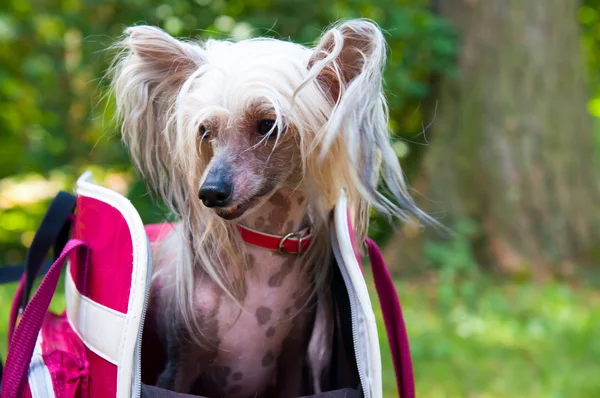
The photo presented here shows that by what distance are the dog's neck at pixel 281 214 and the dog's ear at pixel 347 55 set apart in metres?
0.27

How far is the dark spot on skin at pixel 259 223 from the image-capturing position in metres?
1.71

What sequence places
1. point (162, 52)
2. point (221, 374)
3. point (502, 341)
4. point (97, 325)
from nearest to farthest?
point (97, 325)
point (162, 52)
point (221, 374)
point (502, 341)

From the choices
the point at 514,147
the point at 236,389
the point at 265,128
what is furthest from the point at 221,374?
the point at 514,147

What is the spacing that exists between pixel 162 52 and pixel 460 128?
3.16 meters

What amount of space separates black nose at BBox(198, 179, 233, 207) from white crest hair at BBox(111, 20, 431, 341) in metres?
0.16

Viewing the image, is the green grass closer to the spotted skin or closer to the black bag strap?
the spotted skin

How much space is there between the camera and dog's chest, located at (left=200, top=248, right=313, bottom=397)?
67.8 inches

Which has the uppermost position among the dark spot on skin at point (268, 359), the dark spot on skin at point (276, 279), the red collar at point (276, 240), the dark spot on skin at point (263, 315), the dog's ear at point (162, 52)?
the dog's ear at point (162, 52)

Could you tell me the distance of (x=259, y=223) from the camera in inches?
67.7

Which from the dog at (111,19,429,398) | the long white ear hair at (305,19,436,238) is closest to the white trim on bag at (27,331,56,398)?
the dog at (111,19,429,398)

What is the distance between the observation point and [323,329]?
1765 mm

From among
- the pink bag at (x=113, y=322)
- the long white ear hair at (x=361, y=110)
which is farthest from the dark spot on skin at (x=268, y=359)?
the long white ear hair at (x=361, y=110)

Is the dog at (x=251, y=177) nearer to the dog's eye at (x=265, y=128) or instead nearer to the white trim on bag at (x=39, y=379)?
the dog's eye at (x=265, y=128)

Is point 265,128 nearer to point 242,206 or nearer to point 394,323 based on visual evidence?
point 242,206
